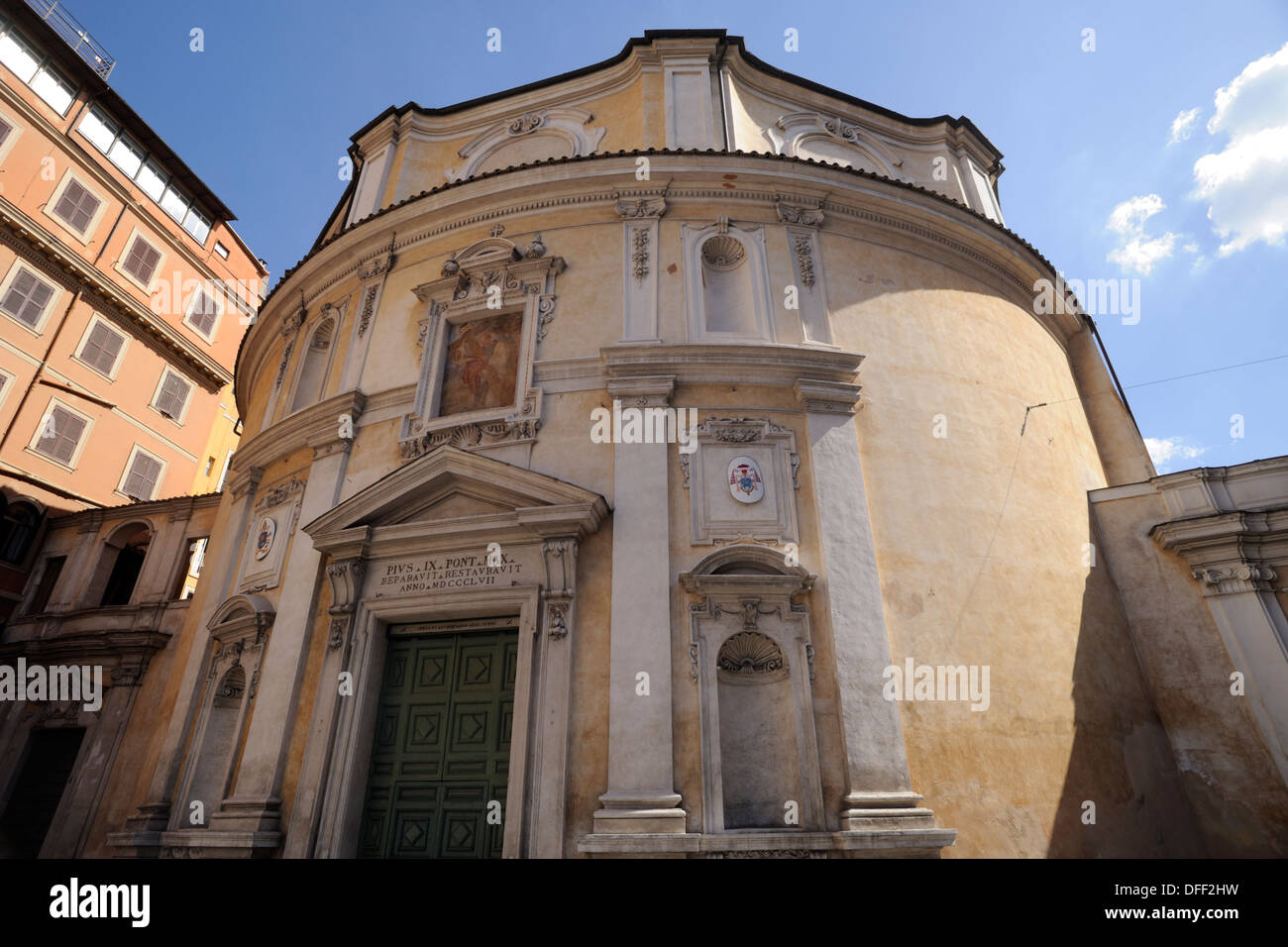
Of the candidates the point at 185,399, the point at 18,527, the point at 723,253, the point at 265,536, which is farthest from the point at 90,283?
the point at 723,253

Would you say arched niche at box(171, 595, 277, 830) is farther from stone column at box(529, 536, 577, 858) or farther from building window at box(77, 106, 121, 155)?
building window at box(77, 106, 121, 155)

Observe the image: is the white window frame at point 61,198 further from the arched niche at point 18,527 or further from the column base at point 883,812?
the column base at point 883,812

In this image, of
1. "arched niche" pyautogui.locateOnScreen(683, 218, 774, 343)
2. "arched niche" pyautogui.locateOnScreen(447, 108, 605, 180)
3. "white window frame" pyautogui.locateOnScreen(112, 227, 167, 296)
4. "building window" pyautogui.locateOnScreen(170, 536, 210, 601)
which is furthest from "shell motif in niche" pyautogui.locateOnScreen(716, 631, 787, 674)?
"white window frame" pyautogui.locateOnScreen(112, 227, 167, 296)

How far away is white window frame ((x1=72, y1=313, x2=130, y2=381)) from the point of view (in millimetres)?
19688

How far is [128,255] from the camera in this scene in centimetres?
2153

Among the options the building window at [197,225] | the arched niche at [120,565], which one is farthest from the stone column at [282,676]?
the building window at [197,225]

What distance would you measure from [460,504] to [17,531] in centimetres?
1581

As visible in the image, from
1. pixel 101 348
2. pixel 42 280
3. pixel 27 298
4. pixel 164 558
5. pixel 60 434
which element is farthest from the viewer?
pixel 101 348

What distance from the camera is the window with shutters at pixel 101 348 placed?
19.9m

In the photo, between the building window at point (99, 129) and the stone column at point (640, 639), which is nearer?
the stone column at point (640, 639)

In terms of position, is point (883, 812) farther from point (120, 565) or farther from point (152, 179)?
point (152, 179)

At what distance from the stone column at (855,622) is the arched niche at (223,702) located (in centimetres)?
725

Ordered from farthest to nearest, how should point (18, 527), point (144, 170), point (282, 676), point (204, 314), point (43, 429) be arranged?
1. point (204, 314)
2. point (144, 170)
3. point (43, 429)
4. point (18, 527)
5. point (282, 676)
